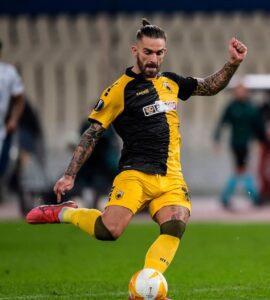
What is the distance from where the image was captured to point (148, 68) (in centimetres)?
986

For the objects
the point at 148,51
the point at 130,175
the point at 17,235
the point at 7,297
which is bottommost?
the point at 17,235

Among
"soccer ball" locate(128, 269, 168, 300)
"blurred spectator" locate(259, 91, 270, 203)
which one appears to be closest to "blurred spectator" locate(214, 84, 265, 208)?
"blurred spectator" locate(259, 91, 270, 203)

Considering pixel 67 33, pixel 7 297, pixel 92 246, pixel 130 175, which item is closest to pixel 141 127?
pixel 130 175

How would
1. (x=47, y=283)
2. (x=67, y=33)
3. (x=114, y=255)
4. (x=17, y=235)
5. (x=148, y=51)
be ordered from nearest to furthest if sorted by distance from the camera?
1. (x=148, y=51)
2. (x=47, y=283)
3. (x=114, y=255)
4. (x=17, y=235)
5. (x=67, y=33)

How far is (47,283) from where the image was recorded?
11.3m

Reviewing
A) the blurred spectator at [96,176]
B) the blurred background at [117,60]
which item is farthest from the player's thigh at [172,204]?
the blurred background at [117,60]

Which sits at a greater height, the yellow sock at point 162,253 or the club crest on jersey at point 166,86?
the club crest on jersey at point 166,86

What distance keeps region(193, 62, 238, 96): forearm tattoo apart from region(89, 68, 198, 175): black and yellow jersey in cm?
38

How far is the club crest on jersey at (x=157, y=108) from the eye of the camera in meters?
9.91

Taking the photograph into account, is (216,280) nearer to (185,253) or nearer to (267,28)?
(185,253)

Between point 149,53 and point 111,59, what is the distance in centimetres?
1461

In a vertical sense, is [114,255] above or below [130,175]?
below

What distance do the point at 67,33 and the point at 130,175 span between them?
15.2 m

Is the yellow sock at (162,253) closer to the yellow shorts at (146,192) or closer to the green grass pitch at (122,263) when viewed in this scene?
the yellow shorts at (146,192)
